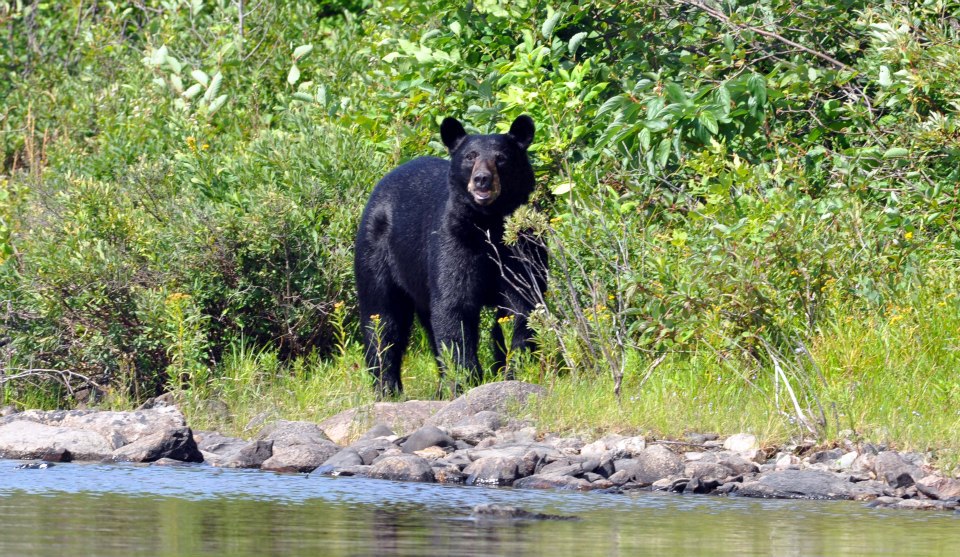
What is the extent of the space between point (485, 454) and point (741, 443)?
118 cm

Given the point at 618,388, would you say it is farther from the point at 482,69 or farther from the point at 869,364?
the point at 482,69

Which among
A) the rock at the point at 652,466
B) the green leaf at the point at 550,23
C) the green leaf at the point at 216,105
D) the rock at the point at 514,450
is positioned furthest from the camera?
the green leaf at the point at 216,105

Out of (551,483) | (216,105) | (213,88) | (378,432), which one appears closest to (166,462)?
(378,432)

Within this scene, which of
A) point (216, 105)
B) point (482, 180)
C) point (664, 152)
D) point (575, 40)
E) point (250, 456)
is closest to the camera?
point (250, 456)

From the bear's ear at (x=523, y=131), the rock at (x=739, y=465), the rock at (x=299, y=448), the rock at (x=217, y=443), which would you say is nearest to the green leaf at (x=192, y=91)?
the bear's ear at (x=523, y=131)

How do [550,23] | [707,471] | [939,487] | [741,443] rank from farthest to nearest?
[550,23] → [741,443] → [707,471] → [939,487]

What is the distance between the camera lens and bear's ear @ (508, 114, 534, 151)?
8.56 m

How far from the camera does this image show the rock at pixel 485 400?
7.48 m

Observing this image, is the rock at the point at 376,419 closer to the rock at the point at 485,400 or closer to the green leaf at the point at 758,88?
the rock at the point at 485,400

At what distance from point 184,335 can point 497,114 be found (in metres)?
2.66

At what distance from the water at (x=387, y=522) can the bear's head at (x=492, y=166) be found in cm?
245

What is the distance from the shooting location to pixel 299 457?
22.3ft

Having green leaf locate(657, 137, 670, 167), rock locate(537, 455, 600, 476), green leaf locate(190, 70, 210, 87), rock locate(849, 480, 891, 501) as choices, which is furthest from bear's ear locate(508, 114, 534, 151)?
green leaf locate(190, 70, 210, 87)

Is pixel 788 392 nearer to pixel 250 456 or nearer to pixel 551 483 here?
pixel 551 483
